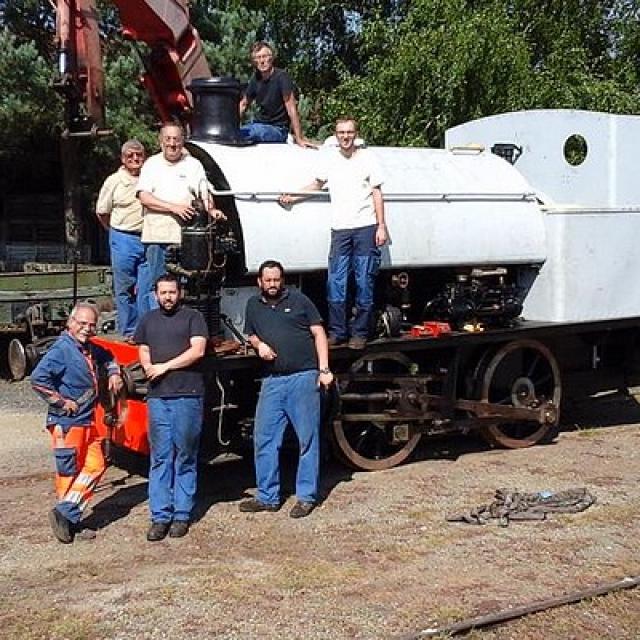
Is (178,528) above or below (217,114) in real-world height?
below

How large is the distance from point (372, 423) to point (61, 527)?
2689 millimetres

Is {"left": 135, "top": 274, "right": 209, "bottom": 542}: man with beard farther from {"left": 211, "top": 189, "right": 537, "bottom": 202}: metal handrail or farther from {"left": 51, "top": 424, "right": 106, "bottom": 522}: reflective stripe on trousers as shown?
{"left": 211, "top": 189, "right": 537, "bottom": 202}: metal handrail

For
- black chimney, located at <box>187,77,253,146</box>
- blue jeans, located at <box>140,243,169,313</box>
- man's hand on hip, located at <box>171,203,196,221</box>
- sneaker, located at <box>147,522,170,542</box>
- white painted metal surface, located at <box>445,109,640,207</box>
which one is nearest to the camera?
sneaker, located at <box>147,522,170,542</box>

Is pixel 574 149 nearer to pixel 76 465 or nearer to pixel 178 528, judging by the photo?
pixel 178 528

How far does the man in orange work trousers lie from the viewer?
635cm

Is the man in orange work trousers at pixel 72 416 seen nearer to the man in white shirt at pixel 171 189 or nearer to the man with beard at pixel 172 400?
the man with beard at pixel 172 400

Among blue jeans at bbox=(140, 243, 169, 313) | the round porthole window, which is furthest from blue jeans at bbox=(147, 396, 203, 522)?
the round porthole window

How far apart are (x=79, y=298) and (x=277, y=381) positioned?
6555 millimetres

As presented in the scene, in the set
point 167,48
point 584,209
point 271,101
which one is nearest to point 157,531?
point 271,101

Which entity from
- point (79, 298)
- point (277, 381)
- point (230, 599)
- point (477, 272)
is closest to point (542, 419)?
point (477, 272)

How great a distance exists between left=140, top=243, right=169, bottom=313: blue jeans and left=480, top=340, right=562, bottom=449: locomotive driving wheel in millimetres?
2837

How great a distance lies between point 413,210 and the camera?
26.6 ft

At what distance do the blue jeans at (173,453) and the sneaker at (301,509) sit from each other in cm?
72

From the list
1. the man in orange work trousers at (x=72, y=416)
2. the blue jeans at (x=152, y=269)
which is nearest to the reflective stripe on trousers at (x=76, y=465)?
the man in orange work trousers at (x=72, y=416)
